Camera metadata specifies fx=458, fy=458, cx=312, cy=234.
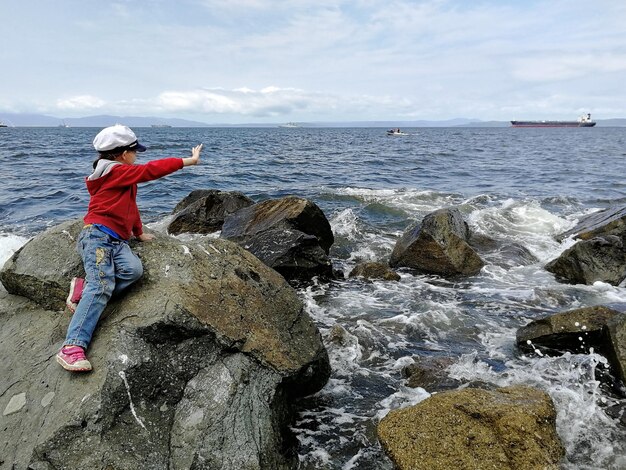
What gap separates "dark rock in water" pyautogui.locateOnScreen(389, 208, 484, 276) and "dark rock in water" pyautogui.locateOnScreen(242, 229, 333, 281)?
225 centimetres

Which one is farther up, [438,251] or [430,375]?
[438,251]

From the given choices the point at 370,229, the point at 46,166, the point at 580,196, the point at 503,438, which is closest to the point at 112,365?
the point at 503,438

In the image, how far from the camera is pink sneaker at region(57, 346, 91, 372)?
4145 mm

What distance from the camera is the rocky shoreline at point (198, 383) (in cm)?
398

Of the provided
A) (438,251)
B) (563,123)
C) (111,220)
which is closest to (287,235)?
(438,251)

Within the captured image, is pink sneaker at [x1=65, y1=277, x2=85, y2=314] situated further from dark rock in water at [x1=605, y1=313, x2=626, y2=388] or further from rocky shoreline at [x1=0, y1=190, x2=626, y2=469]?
dark rock in water at [x1=605, y1=313, x2=626, y2=388]

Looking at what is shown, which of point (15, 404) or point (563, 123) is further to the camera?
point (563, 123)

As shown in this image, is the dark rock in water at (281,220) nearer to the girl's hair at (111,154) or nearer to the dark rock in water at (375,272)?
the dark rock in water at (375,272)

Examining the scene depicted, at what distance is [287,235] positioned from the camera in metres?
10.3

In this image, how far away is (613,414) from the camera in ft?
18.0

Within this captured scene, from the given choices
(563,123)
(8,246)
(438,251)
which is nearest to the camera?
(438,251)

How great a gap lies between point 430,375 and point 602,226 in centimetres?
952

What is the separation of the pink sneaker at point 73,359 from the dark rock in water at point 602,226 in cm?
1196

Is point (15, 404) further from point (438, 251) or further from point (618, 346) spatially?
point (438, 251)
